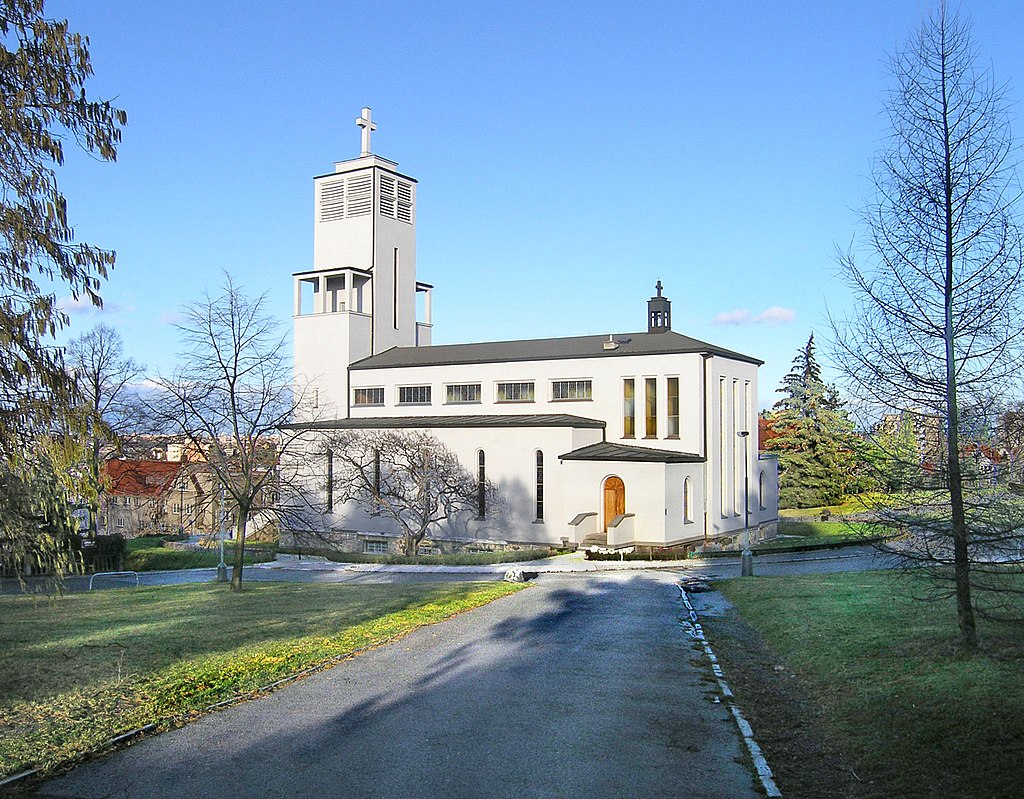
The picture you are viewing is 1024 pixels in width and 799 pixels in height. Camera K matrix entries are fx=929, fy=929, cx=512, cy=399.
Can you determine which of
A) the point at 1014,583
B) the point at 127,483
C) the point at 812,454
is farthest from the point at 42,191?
the point at 812,454

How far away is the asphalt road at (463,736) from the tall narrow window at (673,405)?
1124 inches

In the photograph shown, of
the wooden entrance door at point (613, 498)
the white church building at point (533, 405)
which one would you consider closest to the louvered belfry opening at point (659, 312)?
the white church building at point (533, 405)

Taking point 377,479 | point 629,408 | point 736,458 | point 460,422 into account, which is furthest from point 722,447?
point 377,479

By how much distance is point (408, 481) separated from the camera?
1786 inches

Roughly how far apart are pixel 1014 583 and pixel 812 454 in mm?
47127

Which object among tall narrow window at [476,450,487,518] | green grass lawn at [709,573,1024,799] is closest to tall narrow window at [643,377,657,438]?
tall narrow window at [476,450,487,518]

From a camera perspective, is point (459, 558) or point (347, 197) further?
point (347, 197)

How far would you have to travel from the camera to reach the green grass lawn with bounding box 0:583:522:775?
9734 mm

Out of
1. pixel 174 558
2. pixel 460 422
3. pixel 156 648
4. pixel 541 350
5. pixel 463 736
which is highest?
pixel 541 350

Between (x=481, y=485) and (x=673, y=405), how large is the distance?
9.79 meters

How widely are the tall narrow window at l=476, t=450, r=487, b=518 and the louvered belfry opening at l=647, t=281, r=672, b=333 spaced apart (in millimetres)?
11064

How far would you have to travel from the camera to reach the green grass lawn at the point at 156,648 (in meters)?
9.73

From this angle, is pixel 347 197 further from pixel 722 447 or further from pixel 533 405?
pixel 722 447

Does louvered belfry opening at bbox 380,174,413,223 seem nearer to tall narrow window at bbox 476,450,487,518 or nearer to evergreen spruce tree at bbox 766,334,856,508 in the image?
tall narrow window at bbox 476,450,487,518
